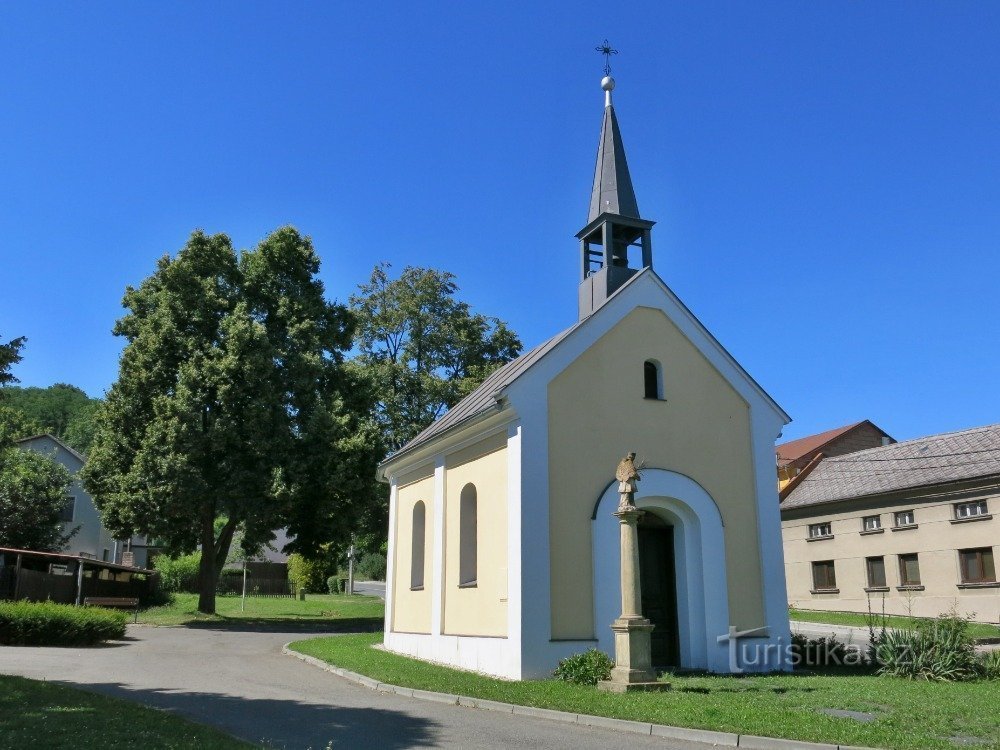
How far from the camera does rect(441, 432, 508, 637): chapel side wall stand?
15.5 m

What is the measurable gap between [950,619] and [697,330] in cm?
728

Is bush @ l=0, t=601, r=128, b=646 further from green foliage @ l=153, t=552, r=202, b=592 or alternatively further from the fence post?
green foliage @ l=153, t=552, r=202, b=592

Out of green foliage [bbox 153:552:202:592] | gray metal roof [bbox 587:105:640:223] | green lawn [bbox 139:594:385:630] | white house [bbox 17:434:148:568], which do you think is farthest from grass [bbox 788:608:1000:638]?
white house [bbox 17:434:148:568]

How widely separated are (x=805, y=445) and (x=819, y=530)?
2277 cm

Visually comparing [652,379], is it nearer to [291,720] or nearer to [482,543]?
[482,543]

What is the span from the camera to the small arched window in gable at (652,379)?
17016 millimetres

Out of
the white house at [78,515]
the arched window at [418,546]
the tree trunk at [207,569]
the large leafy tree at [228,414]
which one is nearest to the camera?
the arched window at [418,546]

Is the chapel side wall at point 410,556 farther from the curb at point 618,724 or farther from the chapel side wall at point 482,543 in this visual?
the curb at point 618,724

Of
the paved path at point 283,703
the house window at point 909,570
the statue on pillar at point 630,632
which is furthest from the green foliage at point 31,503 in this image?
the house window at point 909,570

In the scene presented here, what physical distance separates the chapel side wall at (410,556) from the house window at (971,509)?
74.3 ft

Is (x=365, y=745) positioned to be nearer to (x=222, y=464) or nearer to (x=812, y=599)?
(x=222, y=464)

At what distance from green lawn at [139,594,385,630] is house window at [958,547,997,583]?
22.4 metres

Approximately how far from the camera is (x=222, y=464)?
28031 millimetres

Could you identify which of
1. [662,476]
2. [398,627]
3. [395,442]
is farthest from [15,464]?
[662,476]
